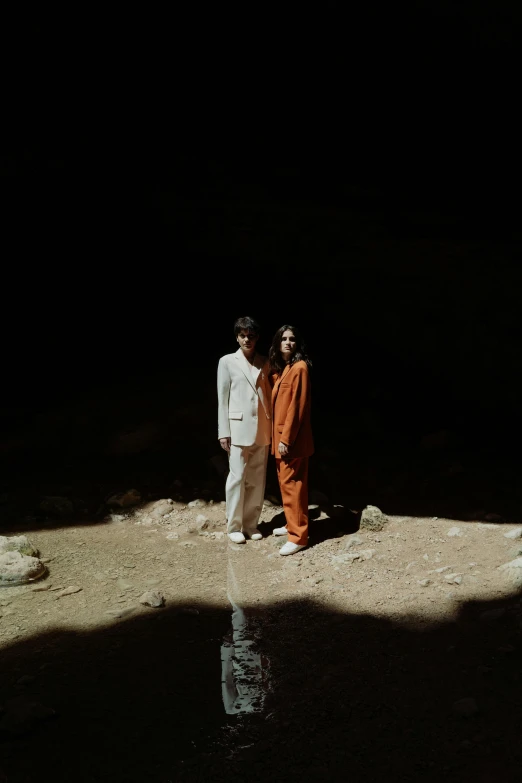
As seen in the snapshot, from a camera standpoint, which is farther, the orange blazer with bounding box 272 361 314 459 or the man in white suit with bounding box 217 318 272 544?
the man in white suit with bounding box 217 318 272 544

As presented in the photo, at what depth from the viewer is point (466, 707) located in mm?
2818

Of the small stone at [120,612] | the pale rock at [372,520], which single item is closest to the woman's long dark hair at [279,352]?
the pale rock at [372,520]

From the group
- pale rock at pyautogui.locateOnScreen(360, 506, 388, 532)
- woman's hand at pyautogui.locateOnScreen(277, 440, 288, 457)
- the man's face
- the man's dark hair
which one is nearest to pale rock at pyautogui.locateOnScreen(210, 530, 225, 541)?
woman's hand at pyautogui.locateOnScreen(277, 440, 288, 457)

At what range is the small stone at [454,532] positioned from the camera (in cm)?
488

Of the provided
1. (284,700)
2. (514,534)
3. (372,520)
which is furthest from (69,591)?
(514,534)

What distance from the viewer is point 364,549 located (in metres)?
4.72

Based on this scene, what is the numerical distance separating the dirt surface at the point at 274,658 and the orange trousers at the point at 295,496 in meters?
0.19

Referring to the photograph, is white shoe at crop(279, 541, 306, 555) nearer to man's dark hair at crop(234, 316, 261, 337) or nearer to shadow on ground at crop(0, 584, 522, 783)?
shadow on ground at crop(0, 584, 522, 783)

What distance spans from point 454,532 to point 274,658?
2098 mm

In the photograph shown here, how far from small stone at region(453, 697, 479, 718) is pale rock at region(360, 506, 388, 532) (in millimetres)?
2185

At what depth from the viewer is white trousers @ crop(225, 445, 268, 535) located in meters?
5.04

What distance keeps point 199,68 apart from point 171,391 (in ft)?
11.9

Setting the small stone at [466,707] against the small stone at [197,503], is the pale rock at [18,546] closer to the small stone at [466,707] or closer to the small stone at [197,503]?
the small stone at [197,503]

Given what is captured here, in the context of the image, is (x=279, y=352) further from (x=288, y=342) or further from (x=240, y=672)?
(x=240, y=672)
